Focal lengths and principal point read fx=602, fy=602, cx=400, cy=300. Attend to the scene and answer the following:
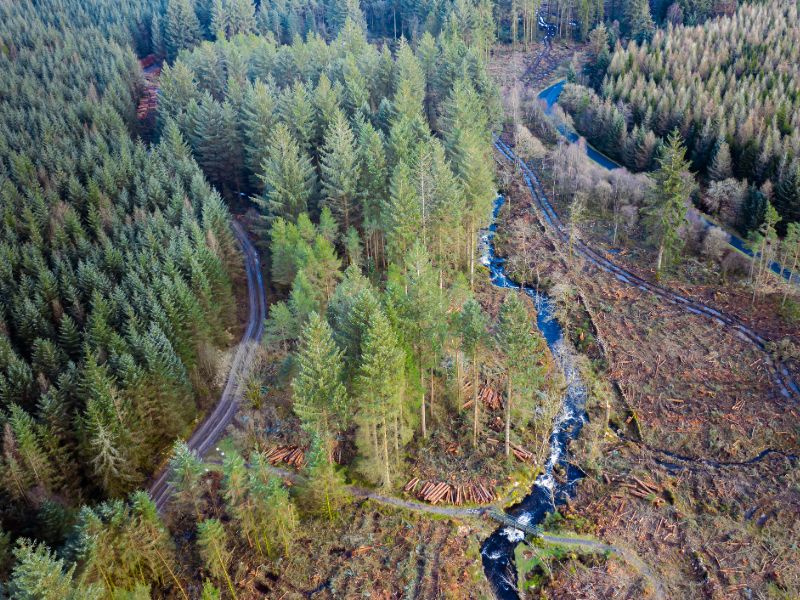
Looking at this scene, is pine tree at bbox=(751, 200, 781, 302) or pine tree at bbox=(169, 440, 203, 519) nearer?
pine tree at bbox=(169, 440, 203, 519)

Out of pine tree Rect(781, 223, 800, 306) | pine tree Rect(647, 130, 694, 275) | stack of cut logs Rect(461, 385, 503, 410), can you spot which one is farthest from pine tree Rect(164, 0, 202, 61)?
pine tree Rect(781, 223, 800, 306)

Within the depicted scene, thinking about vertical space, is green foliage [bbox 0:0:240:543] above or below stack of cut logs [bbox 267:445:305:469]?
above

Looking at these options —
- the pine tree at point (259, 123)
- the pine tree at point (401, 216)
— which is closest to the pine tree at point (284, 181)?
the pine tree at point (259, 123)

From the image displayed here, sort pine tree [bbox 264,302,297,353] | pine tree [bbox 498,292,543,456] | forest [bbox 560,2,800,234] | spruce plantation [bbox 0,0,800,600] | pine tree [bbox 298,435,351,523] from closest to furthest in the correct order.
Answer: spruce plantation [bbox 0,0,800,600], pine tree [bbox 298,435,351,523], pine tree [bbox 498,292,543,456], pine tree [bbox 264,302,297,353], forest [bbox 560,2,800,234]

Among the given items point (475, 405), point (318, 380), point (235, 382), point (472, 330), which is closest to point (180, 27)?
point (235, 382)

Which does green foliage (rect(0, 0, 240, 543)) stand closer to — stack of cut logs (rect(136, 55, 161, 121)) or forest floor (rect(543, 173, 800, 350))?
stack of cut logs (rect(136, 55, 161, 121))

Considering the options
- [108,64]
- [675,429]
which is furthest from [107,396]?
→ [108,64]

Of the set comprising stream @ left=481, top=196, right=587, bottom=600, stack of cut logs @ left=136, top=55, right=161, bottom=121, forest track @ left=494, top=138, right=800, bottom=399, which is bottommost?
stream @ left=481, top=196, right=587, bottom=600

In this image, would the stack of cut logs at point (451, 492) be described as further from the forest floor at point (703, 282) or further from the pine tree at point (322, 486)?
the forest floor at point (703, 282)
